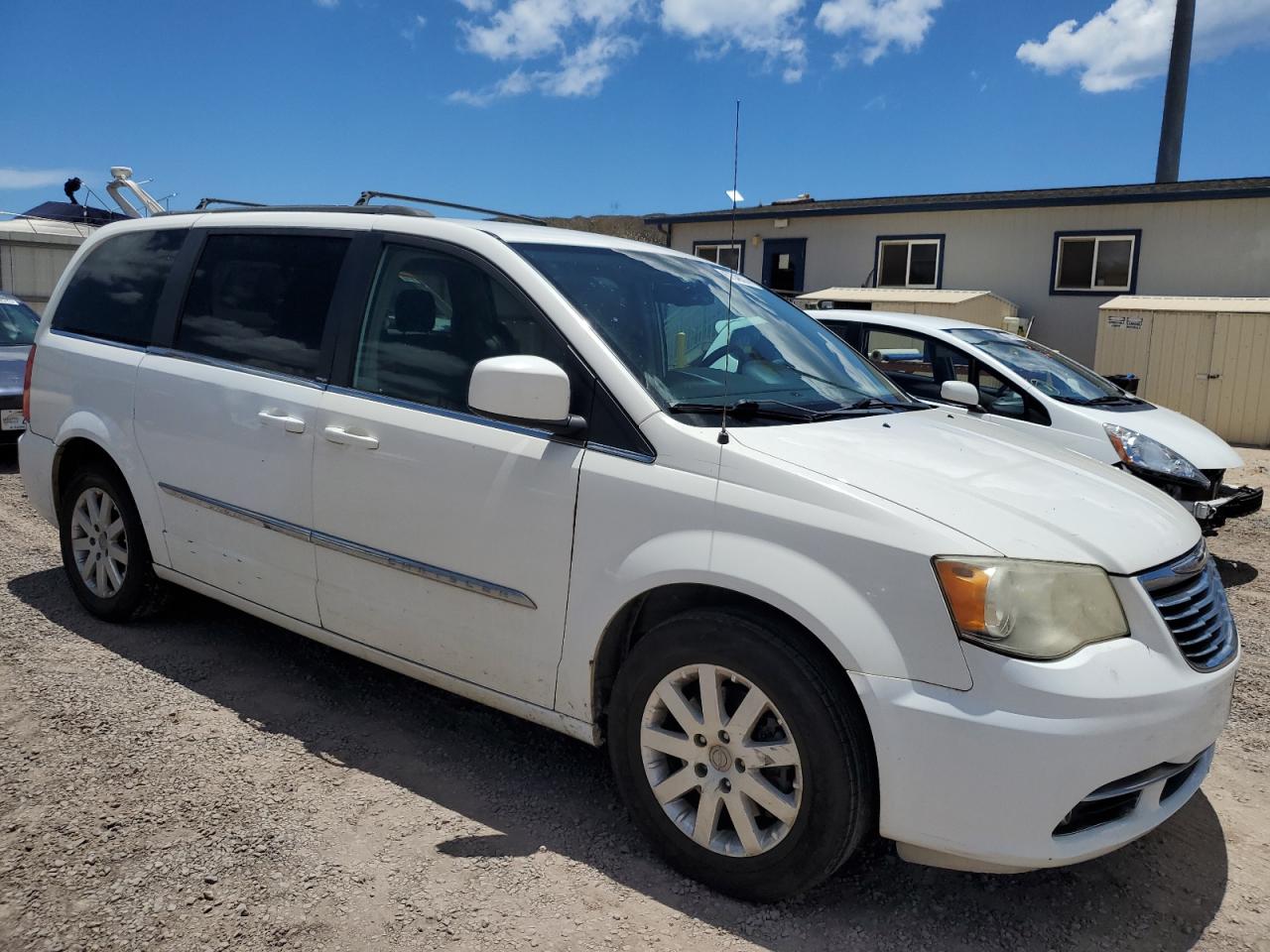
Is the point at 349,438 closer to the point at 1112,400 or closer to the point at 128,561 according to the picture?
the point at 128,561

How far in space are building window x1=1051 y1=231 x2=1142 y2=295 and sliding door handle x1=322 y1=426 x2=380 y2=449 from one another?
17.6 metres

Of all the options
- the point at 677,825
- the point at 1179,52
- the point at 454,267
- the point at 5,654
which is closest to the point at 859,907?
the point at 677,825

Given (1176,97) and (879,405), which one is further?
(1176,97)

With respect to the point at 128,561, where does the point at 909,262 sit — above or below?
above

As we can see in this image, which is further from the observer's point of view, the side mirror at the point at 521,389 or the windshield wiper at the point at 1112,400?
the windshield wiper at the point at 1112,400

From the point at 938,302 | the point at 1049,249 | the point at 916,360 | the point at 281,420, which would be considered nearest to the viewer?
the point at 281,420

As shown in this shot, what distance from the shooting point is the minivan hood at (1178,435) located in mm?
6484

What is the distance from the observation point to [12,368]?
8828 millimetres

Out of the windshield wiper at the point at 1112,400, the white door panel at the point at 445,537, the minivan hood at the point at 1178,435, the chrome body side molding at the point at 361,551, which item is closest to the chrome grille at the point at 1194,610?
the white door panel at the point at 445,537

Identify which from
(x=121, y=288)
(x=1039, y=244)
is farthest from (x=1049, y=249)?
(x=121, y=288)

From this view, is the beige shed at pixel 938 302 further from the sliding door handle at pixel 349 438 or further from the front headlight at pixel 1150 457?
the sliding door handle at pixel 349 438

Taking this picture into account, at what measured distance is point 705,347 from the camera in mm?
3328

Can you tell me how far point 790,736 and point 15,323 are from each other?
1010 centimetres

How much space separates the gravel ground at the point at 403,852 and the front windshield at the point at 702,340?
137cm
